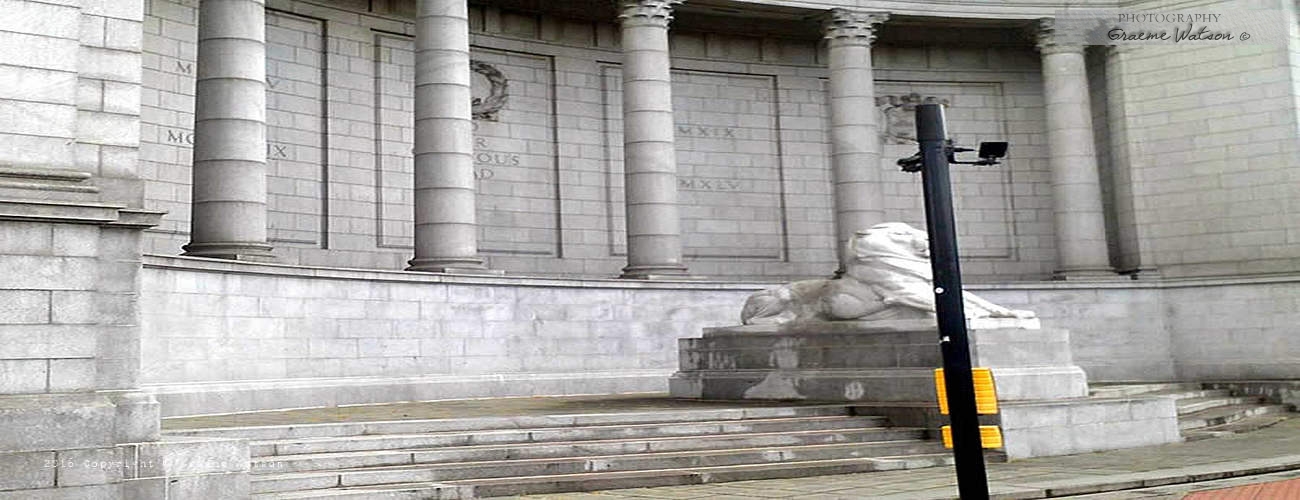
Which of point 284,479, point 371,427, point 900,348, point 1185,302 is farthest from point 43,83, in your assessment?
point 1185,302

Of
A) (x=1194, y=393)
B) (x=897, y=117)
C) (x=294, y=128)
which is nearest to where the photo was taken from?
(x=1194, y=393)

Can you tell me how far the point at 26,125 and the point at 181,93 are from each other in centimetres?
1630

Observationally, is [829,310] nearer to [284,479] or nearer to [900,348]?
[900,348]

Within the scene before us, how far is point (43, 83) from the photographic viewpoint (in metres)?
11.3

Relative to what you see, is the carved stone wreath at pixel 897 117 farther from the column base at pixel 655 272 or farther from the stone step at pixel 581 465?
the stone step at pixel 581 465

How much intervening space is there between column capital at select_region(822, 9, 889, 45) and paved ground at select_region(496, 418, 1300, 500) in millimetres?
19005

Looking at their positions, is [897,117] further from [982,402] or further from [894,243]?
[982,402]

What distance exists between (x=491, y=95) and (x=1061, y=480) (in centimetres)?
2234

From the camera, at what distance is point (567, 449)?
15.1 m

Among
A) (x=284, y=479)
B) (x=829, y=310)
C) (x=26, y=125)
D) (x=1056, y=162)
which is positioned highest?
(x=1056, y=162)

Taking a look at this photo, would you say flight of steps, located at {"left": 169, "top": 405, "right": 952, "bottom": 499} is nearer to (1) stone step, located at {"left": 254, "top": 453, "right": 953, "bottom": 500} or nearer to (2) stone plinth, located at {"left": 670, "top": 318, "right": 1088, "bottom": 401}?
(1) stone step, located at {"left": 254, "top": 453, "right": 953, "bottom": 500}

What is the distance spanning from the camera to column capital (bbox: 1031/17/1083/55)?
115 ft

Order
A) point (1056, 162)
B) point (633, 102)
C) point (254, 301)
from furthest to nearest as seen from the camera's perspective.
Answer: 1. point (1056, 162)
2. point (633, 102)
3. point (254, 301)

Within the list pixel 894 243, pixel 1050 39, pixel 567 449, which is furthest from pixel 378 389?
pixel 1050 39
